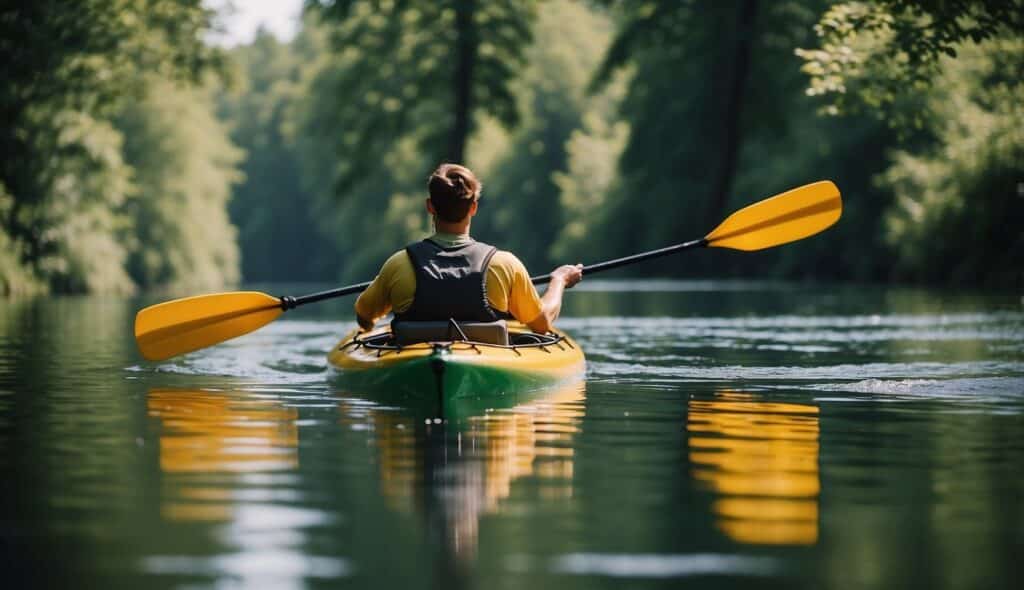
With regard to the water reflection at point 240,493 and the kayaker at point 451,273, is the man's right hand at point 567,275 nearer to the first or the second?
the kayaker at point 451,273

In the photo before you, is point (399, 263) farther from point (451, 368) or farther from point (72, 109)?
point (72, 109)

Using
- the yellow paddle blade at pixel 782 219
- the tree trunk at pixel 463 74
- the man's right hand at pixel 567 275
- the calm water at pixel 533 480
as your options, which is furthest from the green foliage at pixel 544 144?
the man's right hand at pixel 567 275

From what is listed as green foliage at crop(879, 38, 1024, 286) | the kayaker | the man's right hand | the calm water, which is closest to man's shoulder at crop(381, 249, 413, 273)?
the kayaker

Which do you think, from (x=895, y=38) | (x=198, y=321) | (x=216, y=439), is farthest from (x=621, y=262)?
(x=895, y=38)

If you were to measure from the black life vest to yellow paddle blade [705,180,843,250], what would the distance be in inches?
131

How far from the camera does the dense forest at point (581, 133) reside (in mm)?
25953

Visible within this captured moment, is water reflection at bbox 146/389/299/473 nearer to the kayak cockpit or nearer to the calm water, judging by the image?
the calm water

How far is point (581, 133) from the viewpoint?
61.9 meters

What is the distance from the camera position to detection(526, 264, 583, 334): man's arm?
32.2 ft

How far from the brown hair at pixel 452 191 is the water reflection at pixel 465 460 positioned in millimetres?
1103

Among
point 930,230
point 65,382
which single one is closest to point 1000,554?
point 65,382

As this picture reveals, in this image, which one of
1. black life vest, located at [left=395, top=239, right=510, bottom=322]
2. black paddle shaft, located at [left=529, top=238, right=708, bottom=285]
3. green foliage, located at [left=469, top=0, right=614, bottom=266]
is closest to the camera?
black life vest, located at [left=395, top=239, right=510, bottom=322]

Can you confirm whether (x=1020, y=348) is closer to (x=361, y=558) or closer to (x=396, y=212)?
(x=361, y=558)

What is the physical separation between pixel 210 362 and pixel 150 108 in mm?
33693
